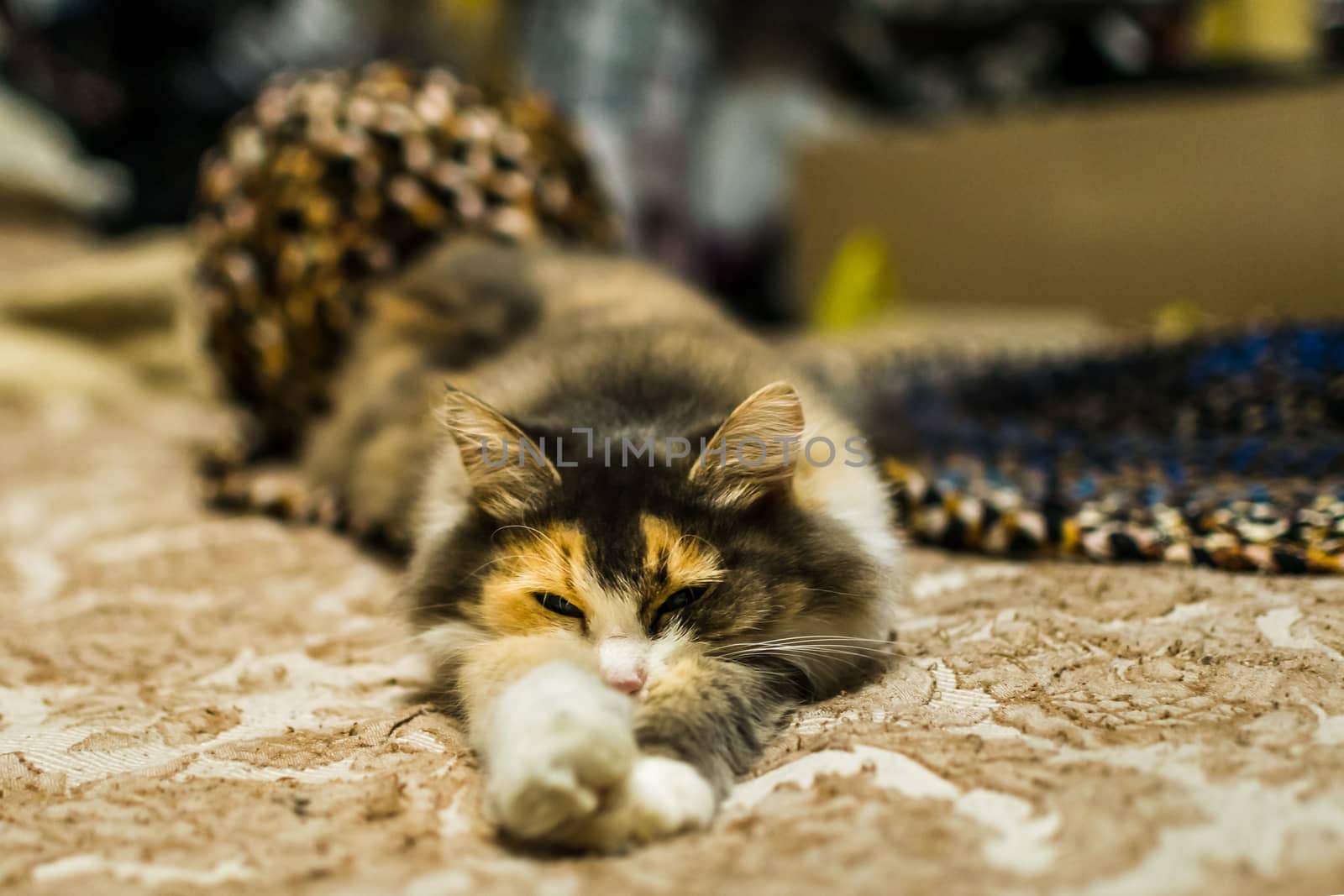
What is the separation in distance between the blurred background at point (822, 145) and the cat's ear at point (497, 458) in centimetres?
126

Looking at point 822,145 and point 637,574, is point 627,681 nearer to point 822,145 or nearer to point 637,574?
point 637,574

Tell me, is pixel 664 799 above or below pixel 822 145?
below

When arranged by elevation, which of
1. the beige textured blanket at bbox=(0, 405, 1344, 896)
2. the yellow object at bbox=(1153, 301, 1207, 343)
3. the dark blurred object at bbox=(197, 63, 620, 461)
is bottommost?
the beige textured blanket at bbox=(0, 405, 1344, 896)

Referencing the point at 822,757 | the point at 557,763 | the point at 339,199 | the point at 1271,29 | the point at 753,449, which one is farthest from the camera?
the point at 1271,29

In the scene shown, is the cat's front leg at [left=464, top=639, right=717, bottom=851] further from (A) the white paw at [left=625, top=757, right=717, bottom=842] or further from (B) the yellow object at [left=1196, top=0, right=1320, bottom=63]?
(B) the yellow object at [left=1196, top=0, right=1320, bottom=63]

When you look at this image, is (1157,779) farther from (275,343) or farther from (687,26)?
(687,26)

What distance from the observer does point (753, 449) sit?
821 mm

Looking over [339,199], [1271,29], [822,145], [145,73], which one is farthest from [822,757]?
[145,73]

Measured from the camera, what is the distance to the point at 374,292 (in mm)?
1581

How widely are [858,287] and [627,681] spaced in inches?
88.9

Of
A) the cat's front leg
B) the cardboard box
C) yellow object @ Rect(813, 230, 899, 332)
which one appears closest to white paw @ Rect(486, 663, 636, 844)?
the cat's front leg

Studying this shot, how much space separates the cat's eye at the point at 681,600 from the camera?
78cm

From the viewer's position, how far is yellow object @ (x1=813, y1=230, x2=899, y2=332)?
2773mm

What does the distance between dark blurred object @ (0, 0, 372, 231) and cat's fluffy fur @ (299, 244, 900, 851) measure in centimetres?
233
